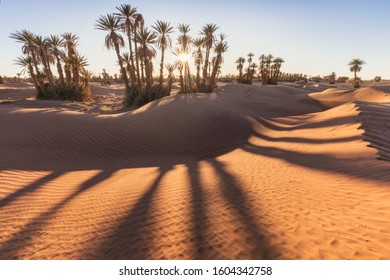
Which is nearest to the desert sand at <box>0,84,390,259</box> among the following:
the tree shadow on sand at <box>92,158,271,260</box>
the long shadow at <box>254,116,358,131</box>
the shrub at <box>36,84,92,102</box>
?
the tree shadow on sand at <box>92,158,271,260</box>

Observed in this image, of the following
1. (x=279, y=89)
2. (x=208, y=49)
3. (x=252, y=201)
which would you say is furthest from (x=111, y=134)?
(x=279, y=89)

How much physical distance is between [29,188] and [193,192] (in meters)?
3.97

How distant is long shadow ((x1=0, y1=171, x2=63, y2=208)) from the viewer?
5.05 meters

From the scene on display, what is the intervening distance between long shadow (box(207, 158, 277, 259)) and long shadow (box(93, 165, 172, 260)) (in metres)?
1.39

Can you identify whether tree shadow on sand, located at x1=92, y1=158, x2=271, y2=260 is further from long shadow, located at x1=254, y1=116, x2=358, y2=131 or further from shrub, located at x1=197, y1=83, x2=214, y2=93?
shrub, located at x1=197, y1=83, x2=214, y2=93

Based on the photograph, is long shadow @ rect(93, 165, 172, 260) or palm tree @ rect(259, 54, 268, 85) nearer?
long shadow @ rect(93, 165, 172, 260)

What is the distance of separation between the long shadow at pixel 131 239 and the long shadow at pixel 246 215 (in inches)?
54.7

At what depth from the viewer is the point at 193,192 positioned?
5.08m

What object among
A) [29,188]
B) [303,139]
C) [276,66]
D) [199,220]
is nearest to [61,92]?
[29,188]

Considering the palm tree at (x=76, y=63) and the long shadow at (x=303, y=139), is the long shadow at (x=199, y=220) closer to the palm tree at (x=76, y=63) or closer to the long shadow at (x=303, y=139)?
the long shadow at (x=303, y=139)

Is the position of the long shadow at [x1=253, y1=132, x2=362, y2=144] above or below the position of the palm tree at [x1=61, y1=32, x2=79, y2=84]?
below

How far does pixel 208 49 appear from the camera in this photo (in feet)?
96.8

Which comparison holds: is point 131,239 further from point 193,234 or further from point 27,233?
point 27,233
